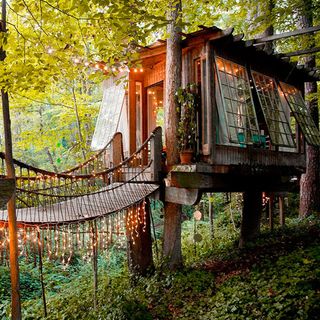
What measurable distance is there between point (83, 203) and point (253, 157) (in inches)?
145

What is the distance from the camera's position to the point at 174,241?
687 cm

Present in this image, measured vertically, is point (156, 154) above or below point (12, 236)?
above

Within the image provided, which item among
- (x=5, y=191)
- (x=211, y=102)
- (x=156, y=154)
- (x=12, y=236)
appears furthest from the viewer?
(x=156, y=154)

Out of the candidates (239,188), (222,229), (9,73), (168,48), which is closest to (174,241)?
(239,188)

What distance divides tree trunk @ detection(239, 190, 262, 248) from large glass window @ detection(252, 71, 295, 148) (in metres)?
1.78

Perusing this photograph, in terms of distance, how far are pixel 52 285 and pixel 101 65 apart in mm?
6643

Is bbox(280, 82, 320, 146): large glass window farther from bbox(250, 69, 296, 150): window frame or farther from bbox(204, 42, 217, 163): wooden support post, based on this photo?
bbox(204, 42, 217, 163): wooden support post

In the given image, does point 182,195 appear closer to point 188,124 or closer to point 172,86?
point 188,124

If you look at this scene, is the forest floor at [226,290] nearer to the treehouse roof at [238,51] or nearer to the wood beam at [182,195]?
the wood beam at [182,195]

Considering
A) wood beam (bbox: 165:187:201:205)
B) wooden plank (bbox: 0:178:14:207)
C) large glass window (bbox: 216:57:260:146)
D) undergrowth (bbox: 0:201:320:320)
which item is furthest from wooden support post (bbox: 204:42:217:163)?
wooden plank (bbox: 0:178:14:207)

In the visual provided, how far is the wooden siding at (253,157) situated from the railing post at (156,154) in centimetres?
116

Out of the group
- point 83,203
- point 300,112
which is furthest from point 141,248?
point 300,112

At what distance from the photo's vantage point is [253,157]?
683 centimetres

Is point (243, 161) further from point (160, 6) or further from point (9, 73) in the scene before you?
point (9, 73)
